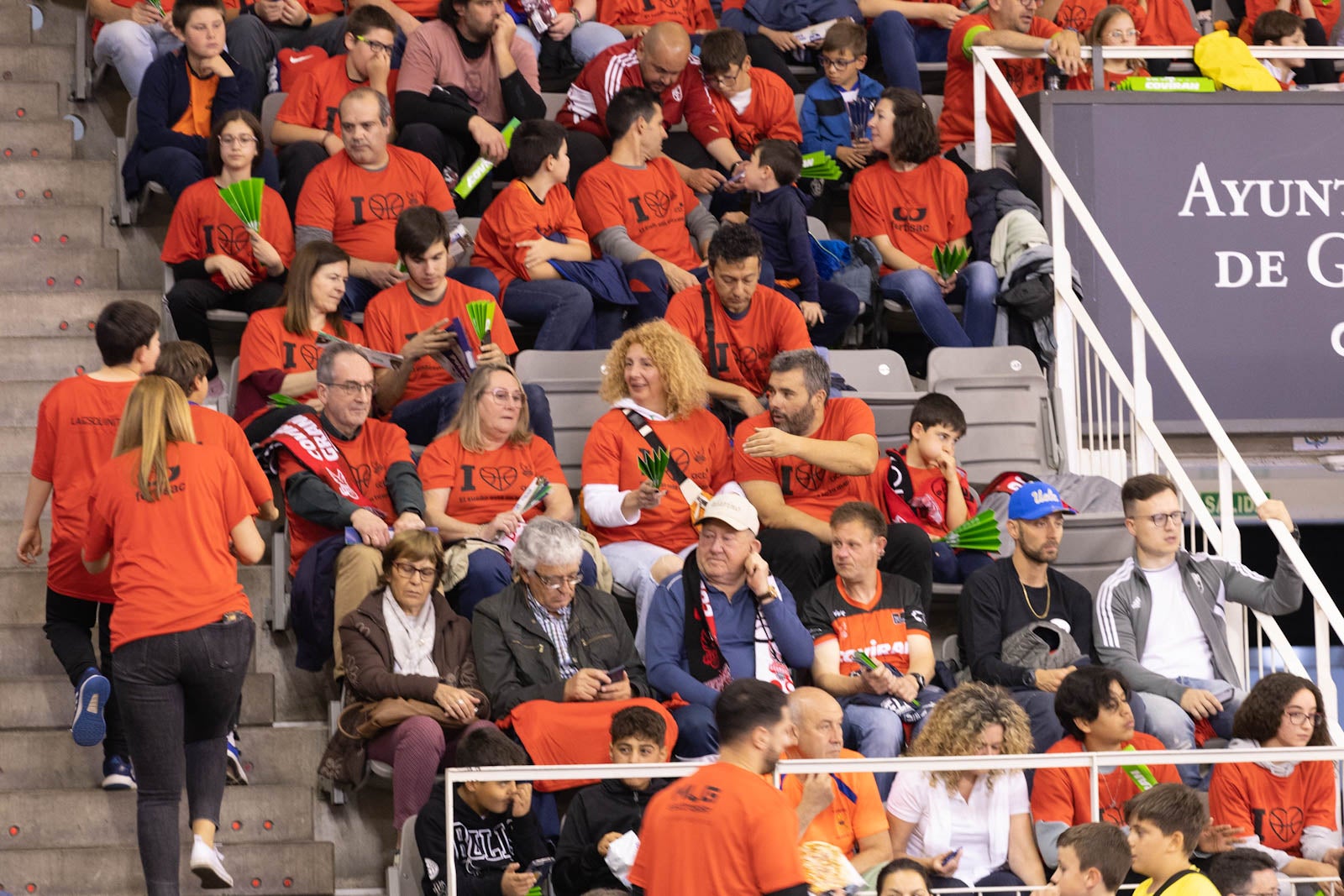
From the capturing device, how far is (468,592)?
22.7 ft

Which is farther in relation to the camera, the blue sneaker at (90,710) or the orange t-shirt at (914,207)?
the orange t-shirt at (914,207)

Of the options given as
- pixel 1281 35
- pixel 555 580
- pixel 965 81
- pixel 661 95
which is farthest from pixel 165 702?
pixel 1281 35

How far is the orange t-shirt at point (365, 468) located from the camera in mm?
7164

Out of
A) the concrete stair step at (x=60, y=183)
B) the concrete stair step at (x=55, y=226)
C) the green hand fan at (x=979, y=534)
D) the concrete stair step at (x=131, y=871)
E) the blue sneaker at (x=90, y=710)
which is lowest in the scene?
the concrete stair step at (x=131, y=871)

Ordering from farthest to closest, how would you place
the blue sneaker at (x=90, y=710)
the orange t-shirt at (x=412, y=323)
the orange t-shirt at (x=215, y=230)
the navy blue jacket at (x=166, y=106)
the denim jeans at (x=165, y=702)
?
the navy blue jacket at (x=166, y=106) < the orange t-shirt at (x=215, y=230) < the orange t-shirt at (x=412, y=323) < the blue sneaker at (x=90, y=710) < the denim jeans at (x=165, y=702)

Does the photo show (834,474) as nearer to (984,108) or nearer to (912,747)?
(912,747)

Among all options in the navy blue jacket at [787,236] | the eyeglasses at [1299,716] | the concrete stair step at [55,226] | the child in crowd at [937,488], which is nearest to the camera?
the eyeglasses at [1299,716]

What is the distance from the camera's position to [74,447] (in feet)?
20.9

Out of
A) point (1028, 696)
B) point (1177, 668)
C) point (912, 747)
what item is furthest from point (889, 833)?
point (1177, 668)

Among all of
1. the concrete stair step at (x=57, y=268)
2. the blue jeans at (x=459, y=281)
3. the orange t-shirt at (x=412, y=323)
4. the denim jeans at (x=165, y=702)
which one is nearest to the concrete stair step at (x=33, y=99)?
the concrete stair step at (x=57, y=268)

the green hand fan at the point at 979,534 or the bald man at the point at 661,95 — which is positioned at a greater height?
the bald man at the point at 661,95

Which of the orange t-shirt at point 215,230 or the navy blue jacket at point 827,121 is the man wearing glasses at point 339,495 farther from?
the navy blue jacket at point 827,121

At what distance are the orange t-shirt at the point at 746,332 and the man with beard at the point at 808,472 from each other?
0.42m

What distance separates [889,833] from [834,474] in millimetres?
1727
